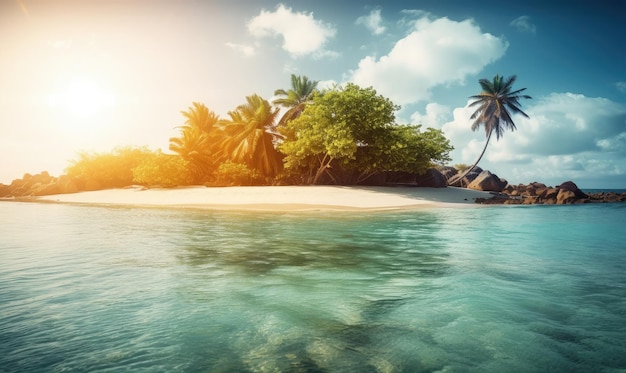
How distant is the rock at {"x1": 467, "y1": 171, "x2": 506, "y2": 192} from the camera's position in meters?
41.3

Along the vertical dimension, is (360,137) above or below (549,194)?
above

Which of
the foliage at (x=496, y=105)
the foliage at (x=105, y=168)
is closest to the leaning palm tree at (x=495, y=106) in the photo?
the foliage at (x=496, y=105)

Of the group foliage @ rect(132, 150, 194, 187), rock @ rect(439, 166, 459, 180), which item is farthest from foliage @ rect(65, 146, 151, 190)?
rock @ rect(439, 166, 459, 180)

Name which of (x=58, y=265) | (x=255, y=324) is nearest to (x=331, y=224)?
(x=58, y=265)

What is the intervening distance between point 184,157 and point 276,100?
1194cm

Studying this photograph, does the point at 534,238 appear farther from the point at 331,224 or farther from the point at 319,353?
the point at 319,353

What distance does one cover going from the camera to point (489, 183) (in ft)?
136

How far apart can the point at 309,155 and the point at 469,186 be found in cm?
2057

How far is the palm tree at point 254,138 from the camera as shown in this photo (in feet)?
123

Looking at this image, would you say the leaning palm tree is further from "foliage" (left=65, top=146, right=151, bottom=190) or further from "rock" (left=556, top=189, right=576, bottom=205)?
"foliage" (left=65, top=146, right=151, bottom=190)

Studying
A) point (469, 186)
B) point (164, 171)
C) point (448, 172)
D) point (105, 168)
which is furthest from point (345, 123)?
point (105, 168)

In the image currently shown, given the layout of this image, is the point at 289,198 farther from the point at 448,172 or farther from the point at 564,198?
the point at 448,172

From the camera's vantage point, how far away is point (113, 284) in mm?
5980

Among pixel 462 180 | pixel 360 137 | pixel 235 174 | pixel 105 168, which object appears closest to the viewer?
pixel 360 137
